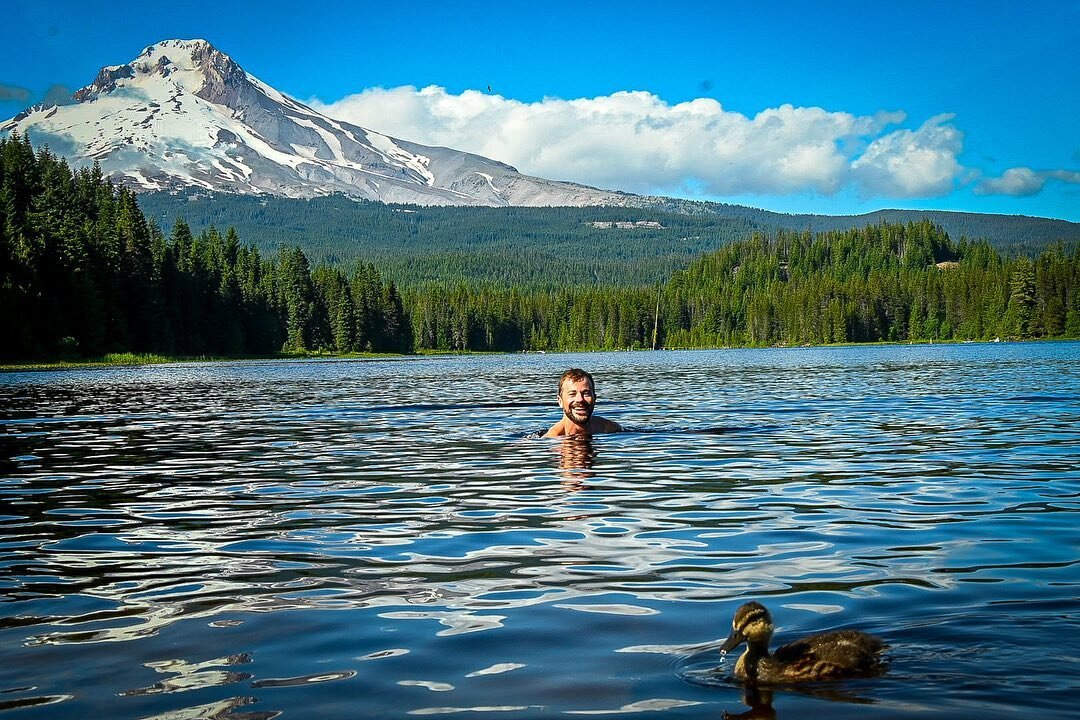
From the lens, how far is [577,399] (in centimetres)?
2102

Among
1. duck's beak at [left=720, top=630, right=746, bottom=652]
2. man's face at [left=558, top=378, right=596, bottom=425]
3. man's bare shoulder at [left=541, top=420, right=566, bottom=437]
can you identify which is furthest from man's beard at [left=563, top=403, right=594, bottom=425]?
duck's beak at [left=720, top=630, right=746, bottom=652]

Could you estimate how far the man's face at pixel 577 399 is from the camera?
21047 mm

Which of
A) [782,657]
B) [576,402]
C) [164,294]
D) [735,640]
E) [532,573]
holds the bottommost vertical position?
[532,573]

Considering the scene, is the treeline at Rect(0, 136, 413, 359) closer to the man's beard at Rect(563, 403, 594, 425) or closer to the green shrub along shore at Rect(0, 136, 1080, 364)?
the green shrub along shore at Rect(0, 136, 1080, 364)

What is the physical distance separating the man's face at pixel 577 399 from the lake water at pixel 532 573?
64 cm

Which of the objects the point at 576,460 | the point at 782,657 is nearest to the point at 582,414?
the point at 576,460

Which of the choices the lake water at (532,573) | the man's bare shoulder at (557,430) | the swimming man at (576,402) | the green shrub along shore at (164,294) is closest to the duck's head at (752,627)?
the lake water at (532,573)

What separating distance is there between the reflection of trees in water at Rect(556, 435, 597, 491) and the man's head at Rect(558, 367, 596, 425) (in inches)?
20.6

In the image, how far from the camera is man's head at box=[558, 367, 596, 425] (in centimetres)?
2106

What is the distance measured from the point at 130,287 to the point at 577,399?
324 ft

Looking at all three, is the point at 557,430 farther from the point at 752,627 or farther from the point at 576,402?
the point at 752,627

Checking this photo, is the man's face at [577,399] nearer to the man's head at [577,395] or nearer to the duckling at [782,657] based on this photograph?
the man's head at [577,395]

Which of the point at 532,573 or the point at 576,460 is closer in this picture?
the point at 532,573

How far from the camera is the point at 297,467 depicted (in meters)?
18.3
